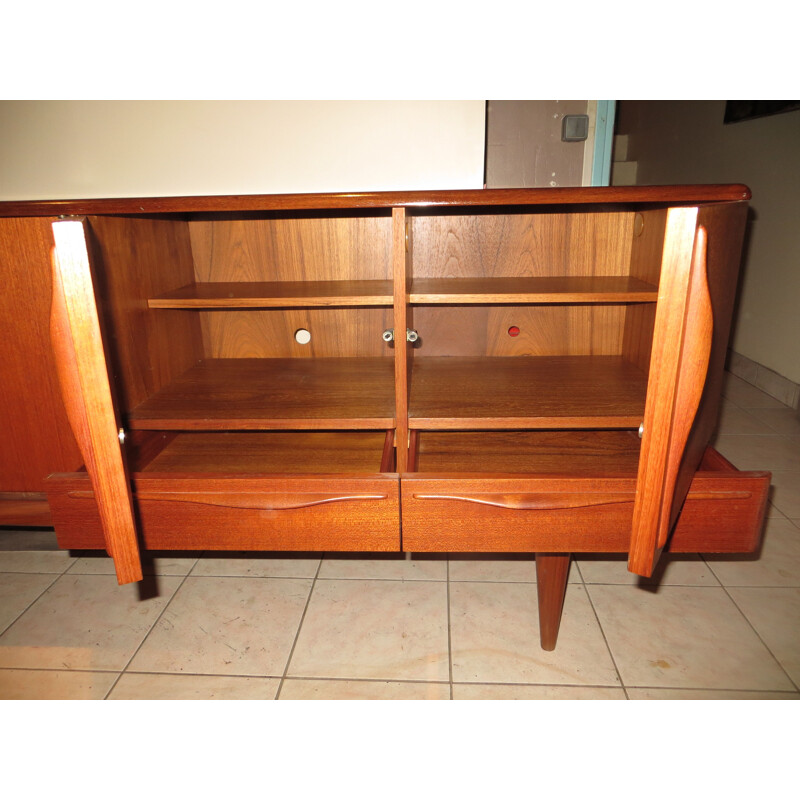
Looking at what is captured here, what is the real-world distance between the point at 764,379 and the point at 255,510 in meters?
2.88

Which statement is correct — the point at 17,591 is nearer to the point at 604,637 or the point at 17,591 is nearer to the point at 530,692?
the point at 530,692

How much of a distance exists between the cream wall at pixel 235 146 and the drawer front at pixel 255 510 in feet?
4.03

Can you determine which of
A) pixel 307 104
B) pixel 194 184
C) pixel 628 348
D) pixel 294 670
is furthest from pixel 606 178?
pixel 294 670

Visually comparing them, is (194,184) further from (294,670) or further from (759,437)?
(759,437)

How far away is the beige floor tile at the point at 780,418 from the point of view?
2.56 meters

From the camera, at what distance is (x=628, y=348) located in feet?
5.35

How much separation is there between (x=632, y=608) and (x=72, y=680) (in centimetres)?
139

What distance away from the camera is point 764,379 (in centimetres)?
297

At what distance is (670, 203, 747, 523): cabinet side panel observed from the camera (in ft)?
2.83

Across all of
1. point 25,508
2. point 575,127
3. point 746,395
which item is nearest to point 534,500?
point 25,508

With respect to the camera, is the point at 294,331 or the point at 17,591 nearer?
the point at 17,591

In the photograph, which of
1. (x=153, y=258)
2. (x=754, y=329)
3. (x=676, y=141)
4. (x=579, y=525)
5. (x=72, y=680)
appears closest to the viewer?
(x=579, y=525)

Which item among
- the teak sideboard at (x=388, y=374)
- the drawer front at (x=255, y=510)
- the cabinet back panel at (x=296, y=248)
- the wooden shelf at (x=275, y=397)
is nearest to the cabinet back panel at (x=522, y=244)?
the teak sideboard at (x=388, y=374)

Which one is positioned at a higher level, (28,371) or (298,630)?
(28,371)
